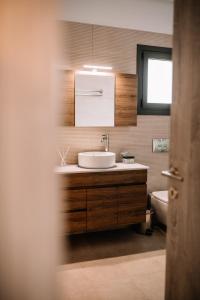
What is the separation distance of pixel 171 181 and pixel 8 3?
1.13m

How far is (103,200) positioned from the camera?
9.34 ft

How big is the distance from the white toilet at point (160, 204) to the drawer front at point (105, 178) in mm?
336

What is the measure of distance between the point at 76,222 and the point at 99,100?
133 cm

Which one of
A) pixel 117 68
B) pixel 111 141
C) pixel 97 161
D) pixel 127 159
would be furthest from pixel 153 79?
pixel 97 161

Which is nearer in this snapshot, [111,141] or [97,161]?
[97,161]

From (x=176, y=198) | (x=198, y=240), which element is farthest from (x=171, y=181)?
(x=198, y=240)

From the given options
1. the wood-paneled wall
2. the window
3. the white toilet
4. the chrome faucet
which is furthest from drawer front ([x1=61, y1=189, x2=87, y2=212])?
the window

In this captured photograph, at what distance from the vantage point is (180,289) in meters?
1.50

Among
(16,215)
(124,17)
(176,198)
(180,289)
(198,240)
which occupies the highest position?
(124,17)

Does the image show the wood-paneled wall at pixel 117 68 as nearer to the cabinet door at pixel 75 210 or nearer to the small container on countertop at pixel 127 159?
the small container on countertop at pixel 127 159

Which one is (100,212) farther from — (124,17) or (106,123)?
(124,17)

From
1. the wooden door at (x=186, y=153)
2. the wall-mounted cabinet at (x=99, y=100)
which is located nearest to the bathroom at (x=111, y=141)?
the wall-mounted cabinet at (x=99, y=100)

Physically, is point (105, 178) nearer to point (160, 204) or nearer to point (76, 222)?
point (76, 222)

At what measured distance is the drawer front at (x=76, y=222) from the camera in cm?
273
